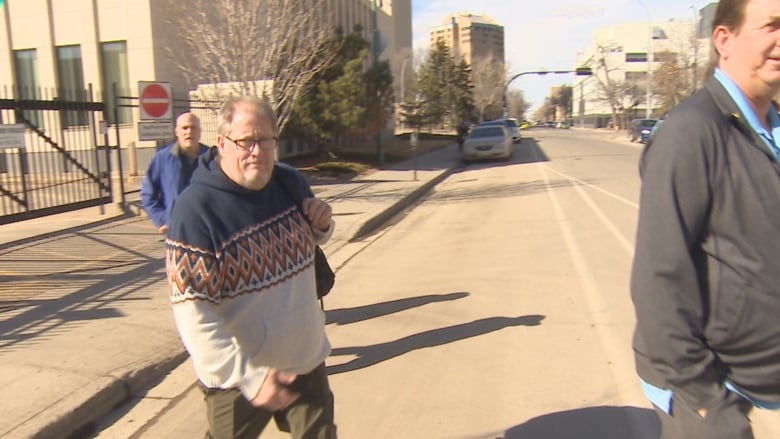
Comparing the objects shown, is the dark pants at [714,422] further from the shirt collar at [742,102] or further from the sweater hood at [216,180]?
the sweater hood at [216,180]

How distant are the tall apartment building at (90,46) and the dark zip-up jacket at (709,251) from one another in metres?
19.4

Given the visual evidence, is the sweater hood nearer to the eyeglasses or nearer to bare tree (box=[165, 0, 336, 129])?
the eyeglasses

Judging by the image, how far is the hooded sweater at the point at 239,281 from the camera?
211 cm

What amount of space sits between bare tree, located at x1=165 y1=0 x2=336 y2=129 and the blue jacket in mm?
7014

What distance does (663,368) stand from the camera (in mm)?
1665

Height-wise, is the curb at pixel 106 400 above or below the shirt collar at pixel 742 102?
below

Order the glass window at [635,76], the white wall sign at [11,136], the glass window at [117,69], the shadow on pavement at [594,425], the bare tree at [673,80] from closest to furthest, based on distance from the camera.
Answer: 1. the shadow on pavement at [594,425]
2. the white wall sign at [11,136]
3. the glass window at [117,69]
4. the bare tree at [673,80]
5. the glass window at [635,76]

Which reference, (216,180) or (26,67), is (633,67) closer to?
(26,67)

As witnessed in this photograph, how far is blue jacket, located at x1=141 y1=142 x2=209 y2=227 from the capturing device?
4.69 meters

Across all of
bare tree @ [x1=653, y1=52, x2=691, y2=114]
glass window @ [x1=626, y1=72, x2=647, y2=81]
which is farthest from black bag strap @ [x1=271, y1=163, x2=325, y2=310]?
glass window @ [x1=626, y1=72, x2=647, y2=81]

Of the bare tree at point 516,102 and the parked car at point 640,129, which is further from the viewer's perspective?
the bare tree at point 516,102

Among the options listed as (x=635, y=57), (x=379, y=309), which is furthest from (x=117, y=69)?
(x=635, y=57)

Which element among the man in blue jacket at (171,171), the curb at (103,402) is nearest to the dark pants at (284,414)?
the curb at (103,402)

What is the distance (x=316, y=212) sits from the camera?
2.48m
